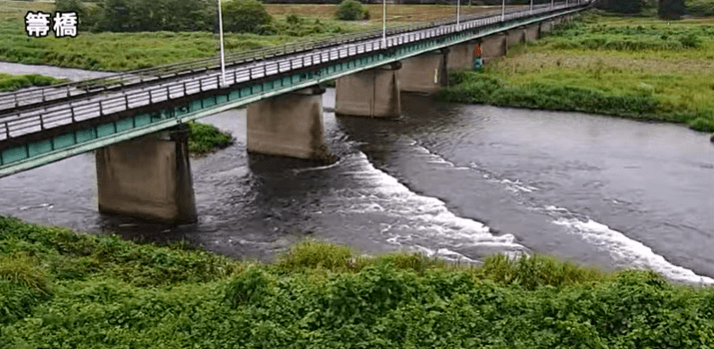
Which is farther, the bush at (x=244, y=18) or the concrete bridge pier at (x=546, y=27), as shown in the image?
the concrete bridge pier at (x=546, y=27)

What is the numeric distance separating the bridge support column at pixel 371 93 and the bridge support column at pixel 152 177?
2726 cm

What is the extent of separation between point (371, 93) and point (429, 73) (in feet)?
44.1

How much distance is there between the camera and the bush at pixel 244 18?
113500 millimetres

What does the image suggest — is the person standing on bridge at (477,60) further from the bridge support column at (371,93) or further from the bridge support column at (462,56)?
the bridge support column at (371,93)

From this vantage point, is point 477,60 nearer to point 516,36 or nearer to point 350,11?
point 516,36

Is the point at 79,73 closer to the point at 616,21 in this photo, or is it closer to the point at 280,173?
the point at 280,173

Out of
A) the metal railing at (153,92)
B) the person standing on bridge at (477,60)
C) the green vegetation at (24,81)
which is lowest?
the green vegetation at (24,81)

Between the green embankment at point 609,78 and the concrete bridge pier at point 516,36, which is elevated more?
the concrete bridge pier at point 516,36

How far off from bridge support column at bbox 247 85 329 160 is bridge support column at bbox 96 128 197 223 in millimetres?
12151

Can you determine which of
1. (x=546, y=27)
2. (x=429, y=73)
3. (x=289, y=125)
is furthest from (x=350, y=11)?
(x=289, y=125)

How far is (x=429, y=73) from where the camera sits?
226 ft

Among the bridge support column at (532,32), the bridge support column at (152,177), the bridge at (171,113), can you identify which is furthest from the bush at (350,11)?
the bridge support column at (152,177)

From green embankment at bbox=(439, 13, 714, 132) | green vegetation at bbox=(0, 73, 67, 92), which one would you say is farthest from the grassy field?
green embankment at bbox=(439, 13, 714, 132)

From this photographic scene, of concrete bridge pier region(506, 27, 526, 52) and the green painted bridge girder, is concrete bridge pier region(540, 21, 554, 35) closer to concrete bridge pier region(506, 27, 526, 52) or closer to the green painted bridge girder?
concrete bridge pier region(506, 27, 526, 52)
